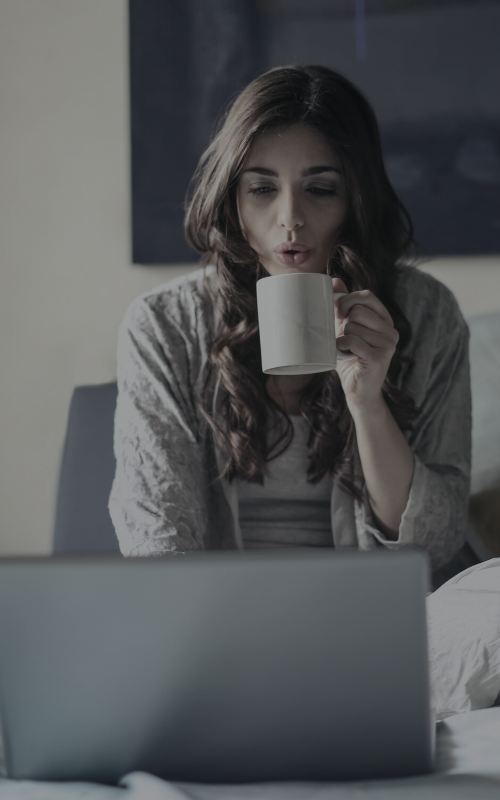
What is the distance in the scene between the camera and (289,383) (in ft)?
→ 4.41

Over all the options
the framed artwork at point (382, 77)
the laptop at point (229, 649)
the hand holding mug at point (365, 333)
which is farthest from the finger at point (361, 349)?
the framed artwork at point (382, 77)

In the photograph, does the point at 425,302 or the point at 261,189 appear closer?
the point at 261,189

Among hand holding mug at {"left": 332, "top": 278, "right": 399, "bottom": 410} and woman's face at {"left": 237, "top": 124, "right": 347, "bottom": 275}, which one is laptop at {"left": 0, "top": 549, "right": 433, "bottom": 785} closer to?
hand holding mug at {"left": 332, "top": 278, "right": 399, "bottom": 410}

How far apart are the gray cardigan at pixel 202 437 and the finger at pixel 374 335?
0.26 meters

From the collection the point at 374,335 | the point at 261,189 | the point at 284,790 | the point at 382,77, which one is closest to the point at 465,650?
Result: the point at 284,790

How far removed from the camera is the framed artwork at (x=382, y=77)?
1924mm

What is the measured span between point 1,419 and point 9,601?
176 cm

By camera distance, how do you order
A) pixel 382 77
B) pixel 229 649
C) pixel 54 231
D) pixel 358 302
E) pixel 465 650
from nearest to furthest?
pixel 229 649 → pixel 465 650 → pixel 358 302 → pixel 382 77 → pixel 54 231

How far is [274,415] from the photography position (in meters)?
1.30

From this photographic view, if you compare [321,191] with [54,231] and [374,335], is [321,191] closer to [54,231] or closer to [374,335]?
[374,335]

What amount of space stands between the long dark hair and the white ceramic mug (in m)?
0.35

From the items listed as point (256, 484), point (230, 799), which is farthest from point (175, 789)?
point (256, 484)

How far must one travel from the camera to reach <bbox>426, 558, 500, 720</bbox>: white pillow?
708 millimetres

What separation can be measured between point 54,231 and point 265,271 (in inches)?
39.1
